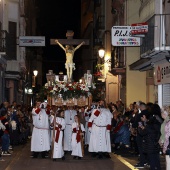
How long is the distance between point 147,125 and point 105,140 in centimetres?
584

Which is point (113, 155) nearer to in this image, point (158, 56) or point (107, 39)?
point (158, 56)

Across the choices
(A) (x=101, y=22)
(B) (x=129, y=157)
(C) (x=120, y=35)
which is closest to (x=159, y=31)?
(C) (x=120, y=35)

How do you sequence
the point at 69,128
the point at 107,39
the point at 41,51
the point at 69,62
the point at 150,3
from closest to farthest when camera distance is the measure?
the point at 69,128, the point at 150,3, the point at 69,62, the point at 107,39, the point at 41,51

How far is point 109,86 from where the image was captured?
44344 millimetres

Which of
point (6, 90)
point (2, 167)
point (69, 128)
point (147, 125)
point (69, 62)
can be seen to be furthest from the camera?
point (6, 90)

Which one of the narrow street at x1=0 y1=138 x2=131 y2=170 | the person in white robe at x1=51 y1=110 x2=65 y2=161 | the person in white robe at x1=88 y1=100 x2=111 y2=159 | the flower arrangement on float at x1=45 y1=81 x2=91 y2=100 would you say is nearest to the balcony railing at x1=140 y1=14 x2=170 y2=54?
the person in white robe at x1=88 y1=100 x2=111 y2=159

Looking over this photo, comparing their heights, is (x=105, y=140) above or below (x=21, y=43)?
below

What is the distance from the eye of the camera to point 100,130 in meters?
21.5

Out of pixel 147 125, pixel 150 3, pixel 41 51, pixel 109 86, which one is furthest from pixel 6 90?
pixel 41 51

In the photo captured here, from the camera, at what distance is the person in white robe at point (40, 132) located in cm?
2133

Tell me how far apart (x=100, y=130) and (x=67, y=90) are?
11.7 ft

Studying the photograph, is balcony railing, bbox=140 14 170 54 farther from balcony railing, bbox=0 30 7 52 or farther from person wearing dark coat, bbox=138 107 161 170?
balcony railing, bbox=0 30 7 52

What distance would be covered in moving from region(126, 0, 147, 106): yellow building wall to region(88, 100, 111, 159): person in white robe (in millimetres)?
12830

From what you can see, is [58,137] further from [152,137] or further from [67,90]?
[152,137]
